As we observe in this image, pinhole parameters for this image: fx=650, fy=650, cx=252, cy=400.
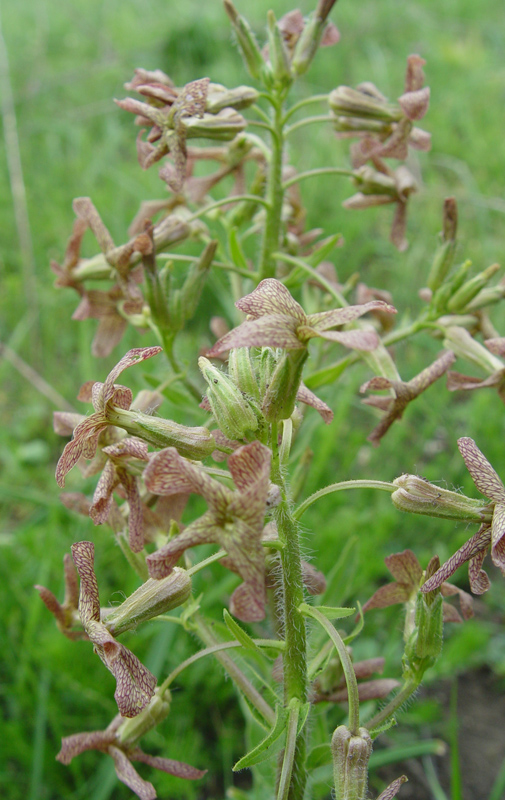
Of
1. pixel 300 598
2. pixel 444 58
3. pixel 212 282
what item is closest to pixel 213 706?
pixel 300 598

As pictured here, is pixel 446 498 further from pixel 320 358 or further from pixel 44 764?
pixel 44 764

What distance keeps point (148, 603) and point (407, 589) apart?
58 centimetres

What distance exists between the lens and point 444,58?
484cm

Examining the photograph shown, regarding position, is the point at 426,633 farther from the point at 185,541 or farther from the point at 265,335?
the point at 265,335

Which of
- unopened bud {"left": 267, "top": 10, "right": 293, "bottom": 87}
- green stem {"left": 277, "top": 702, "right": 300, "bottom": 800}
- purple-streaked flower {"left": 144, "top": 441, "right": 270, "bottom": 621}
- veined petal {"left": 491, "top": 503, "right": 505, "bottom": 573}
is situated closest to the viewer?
purple-streaked flower {"left": 144, "top": 441, "right": 270, "bottom": 621}

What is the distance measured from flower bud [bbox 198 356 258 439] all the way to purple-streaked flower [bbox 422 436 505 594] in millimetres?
339

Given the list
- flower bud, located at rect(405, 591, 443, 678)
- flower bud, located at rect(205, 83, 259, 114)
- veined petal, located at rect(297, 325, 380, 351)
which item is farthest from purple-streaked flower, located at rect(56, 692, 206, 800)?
flower bud, located at rect(205, 83, 259, 114)

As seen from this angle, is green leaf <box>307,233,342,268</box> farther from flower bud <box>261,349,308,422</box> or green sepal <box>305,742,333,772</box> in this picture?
green sepal <box>305,742,333,772</box>

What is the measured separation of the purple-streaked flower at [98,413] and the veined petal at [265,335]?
157mm

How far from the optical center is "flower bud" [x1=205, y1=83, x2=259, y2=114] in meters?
1.49

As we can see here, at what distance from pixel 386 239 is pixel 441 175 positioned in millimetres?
853

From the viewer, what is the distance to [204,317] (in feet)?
10.3

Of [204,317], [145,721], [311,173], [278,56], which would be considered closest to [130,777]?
[145,721]

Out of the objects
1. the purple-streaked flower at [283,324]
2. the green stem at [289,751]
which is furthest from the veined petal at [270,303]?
the green stem at [289,751]
